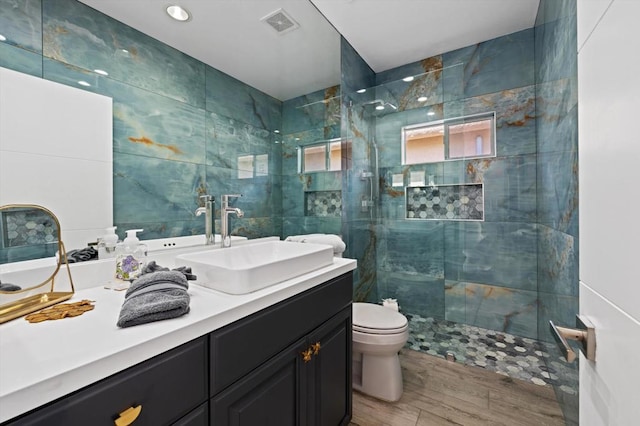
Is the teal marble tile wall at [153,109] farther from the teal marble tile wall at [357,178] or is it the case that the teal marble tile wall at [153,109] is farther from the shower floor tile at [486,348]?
the shower floor tile at [486,348]

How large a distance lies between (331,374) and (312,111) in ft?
5.45

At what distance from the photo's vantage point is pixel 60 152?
3.38ft

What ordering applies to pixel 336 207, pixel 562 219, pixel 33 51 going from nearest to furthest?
pixel 33 51 → pixel 562 219 → pixel 336 207

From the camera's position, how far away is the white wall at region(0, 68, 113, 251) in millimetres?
923

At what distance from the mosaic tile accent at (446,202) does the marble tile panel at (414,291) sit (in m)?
0.60

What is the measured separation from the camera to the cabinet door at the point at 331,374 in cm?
115

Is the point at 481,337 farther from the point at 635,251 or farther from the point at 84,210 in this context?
the point at 84,210

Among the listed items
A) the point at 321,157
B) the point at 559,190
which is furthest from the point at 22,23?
the point at 559,190

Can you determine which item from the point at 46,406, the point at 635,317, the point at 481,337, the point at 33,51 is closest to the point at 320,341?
the point at 46,406

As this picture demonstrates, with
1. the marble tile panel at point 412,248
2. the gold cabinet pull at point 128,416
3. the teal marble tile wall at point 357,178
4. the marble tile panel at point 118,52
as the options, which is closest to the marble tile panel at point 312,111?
the teal marble tile wall at point 357,178

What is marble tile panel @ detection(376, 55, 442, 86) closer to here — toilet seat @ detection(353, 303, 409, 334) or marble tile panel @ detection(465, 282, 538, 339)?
marble tile panel @ detection(465, 282, 538, 339)

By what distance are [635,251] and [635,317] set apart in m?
0.09

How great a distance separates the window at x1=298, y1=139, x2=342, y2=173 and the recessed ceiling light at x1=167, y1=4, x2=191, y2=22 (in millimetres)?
939

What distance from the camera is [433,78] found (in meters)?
2.47
